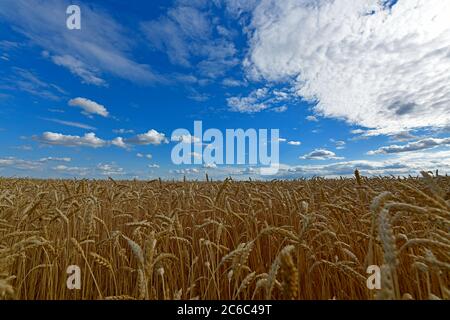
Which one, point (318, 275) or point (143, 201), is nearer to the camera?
point (318, 275)

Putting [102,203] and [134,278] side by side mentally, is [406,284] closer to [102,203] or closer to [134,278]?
[134,278]

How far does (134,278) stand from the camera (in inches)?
115

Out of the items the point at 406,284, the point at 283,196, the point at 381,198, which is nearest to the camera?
the point at 381,198

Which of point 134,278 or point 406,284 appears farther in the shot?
point 134,278
